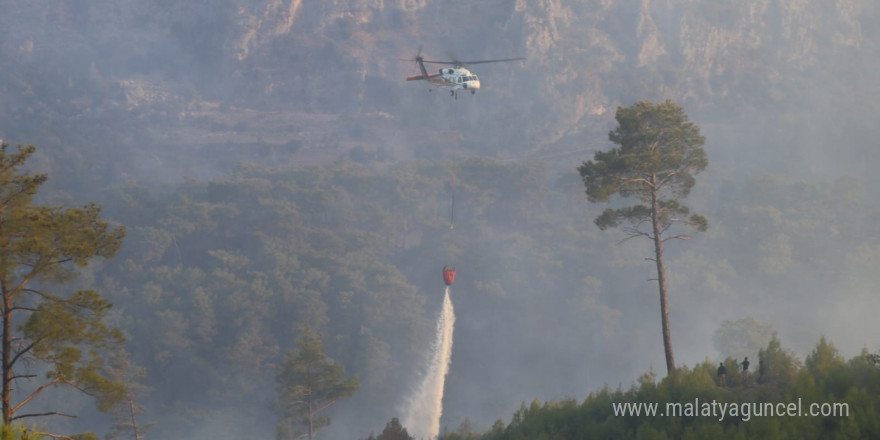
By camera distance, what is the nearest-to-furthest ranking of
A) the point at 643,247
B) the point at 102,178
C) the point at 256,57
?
1. the point at 643,247
2. the point at 102,178
3. the point at 256,57

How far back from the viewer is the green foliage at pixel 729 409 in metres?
22.8

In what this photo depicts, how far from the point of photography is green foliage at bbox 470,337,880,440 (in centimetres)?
2281

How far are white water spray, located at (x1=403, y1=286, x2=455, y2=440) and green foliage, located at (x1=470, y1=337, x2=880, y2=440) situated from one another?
54.1 metres

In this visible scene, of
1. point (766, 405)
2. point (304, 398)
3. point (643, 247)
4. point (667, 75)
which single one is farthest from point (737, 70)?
point (766, 405)

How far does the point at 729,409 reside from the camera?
25469 mm

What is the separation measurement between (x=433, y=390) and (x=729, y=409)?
7767 centimetres

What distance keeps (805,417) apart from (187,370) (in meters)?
81.5

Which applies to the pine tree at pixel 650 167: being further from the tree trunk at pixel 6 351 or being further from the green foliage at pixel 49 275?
the tree trunk at pixel 6 351

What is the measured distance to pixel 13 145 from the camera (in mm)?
159500

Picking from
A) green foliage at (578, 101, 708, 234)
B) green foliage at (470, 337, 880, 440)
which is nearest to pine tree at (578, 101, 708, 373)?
green foliage at (578, 101, 708, 234)

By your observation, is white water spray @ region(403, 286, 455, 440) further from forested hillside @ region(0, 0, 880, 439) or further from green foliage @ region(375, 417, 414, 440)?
green foliage @ region(375, 417, 414, 440)

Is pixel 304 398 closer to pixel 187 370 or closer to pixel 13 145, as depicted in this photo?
pixel 187 370

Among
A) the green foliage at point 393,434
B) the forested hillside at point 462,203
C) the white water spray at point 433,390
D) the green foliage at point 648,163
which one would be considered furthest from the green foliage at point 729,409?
the white water spray at point 433,390

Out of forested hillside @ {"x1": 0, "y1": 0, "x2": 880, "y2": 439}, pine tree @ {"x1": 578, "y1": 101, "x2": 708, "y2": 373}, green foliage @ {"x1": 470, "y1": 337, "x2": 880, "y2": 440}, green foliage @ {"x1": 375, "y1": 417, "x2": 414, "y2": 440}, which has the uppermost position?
forested hillside @ {"x1": 0, "y1": 0, "x2": 880, "y2": 439}
